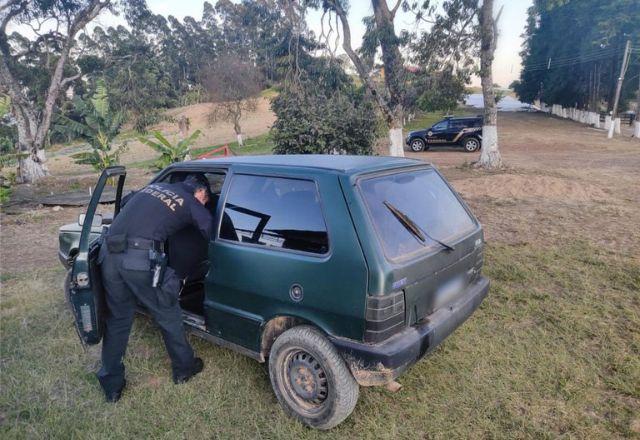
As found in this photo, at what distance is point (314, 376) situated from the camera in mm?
2691

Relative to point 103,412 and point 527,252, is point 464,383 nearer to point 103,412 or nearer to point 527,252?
point 103,412

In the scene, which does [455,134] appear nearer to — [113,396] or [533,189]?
[533,189]

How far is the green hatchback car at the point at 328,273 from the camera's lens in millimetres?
2445

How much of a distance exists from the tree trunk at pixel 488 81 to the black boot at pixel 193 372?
1174 cm

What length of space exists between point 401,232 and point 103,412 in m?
2.37

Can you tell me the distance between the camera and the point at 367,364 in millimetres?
2416

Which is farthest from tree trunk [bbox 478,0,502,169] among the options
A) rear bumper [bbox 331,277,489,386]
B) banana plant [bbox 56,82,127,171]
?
rear bumper [bbox 331,277,489,386]

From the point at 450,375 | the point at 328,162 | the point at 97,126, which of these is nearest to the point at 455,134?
the point at 97,126

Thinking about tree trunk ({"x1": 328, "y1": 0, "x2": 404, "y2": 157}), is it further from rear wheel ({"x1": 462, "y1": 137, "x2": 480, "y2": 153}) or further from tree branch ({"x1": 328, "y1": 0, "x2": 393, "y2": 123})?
rear wheel ({"x1": 462, "y1": 137, "x2": 480, "y2": 153})

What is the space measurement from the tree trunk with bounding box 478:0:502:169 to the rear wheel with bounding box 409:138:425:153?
293 inches

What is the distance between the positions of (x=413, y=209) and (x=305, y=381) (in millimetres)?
1323

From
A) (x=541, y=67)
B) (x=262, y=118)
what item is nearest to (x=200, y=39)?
(x=262, y=118)

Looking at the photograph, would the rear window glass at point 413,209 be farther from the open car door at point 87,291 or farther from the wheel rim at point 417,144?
the wheel rim at point 417,144

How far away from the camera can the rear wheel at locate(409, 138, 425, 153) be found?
20672 millimetres
